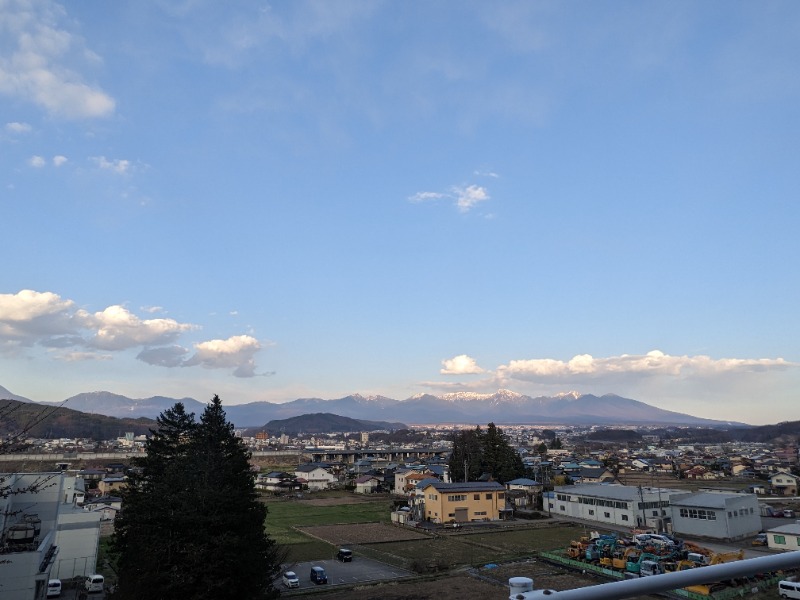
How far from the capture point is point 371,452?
74.8m

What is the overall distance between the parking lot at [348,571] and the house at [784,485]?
113 feet

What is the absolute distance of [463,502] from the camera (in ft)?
95.2

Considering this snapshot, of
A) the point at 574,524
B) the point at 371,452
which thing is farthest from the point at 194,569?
the point at 371,452

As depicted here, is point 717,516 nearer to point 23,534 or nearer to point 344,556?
point 344,556

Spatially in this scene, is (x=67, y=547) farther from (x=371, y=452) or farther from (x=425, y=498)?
(x=371, y=452)

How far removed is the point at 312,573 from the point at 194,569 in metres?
6.48

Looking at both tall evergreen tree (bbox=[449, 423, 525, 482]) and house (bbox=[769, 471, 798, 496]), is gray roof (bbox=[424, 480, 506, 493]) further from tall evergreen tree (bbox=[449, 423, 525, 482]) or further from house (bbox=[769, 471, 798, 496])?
house (bbox=[769, 471, 798, 496])

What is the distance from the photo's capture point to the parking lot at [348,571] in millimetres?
16984

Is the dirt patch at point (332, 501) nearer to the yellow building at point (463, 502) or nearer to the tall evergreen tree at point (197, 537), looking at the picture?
the yellow building at point (463, 502)

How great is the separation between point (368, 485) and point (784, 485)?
103 feet

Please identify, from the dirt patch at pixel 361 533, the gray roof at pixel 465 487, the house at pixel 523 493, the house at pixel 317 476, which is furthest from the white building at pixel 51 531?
the house at pixel 317 476

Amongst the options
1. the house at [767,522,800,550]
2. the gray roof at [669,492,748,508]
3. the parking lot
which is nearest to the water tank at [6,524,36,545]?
the parking lot

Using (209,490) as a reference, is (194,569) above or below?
below

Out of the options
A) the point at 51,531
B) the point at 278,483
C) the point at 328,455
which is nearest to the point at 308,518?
the point at 51,531
